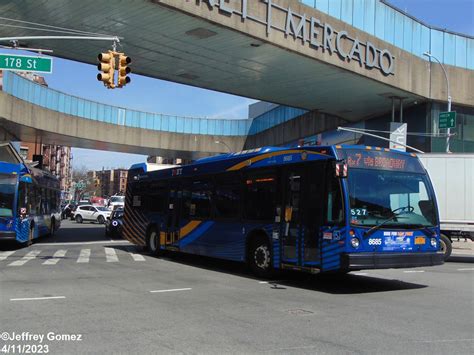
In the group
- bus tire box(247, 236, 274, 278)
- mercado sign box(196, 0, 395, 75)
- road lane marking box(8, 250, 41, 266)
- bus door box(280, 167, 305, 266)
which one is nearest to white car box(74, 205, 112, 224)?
mercado sign box(196, 0, 395, 75)

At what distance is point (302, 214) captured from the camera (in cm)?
1172

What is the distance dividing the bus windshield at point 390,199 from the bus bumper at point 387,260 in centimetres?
63

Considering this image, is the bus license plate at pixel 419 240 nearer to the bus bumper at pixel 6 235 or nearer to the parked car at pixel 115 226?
the bus bumper at pixel 6 235

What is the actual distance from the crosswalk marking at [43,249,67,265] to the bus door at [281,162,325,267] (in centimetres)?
754

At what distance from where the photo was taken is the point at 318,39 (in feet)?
87.9

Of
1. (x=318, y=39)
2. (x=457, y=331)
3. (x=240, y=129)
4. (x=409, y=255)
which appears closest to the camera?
(x=457, y=331)

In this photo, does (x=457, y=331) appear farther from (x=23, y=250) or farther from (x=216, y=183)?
(x=23, y=250)

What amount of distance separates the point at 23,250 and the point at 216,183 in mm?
9148

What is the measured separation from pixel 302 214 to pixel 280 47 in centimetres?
1479

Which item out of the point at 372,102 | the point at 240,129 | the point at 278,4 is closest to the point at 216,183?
the point at 278,4

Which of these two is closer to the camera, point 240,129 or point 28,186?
point 28,186

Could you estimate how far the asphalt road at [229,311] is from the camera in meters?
6.55

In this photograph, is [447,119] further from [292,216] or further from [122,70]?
[292,216]

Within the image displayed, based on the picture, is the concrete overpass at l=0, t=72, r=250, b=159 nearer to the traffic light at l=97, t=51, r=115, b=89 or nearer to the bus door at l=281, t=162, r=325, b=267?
the traffic light at l=97, t=51, r=115, b=89
